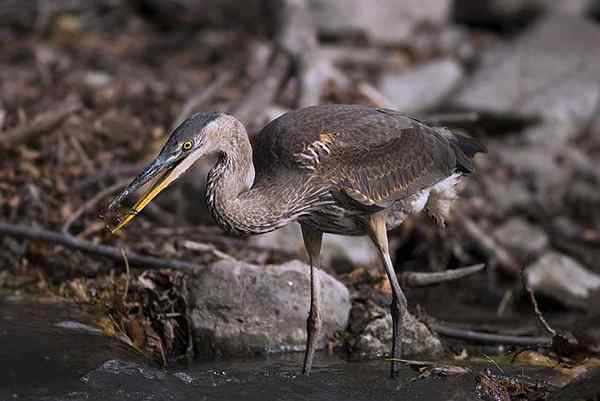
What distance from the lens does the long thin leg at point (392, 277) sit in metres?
6.63

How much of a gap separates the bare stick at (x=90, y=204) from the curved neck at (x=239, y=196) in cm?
229

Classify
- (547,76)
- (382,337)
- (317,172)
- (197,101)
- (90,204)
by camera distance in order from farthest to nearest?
(547,76) → (197,101) → (90,204) → (382,337) → (317,172)

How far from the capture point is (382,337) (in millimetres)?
7191

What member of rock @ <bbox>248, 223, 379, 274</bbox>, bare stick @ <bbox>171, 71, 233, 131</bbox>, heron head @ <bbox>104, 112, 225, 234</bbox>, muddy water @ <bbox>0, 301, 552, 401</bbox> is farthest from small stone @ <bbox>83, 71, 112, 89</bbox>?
heron head @ <bbox>104, 112, 225, 234</bbox>

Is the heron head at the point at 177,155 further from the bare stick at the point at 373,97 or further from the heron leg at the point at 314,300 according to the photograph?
the bare stick at the point at 373,97

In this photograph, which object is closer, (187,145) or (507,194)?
(187,145)

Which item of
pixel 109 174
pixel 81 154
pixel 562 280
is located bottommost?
pixel 562 280

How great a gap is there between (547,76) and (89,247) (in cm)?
669

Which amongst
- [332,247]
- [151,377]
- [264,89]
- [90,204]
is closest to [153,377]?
[151,377]

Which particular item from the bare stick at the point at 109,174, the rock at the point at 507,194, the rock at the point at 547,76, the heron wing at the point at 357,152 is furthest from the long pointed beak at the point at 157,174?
the rock at the point at 547,76

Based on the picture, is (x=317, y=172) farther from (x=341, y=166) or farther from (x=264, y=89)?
(x=264, y=89)

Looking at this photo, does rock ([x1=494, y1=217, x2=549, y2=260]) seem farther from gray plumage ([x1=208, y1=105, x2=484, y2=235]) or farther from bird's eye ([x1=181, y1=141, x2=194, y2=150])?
bird's eye ([x1=181, y1=141, x2=194, y2=150])

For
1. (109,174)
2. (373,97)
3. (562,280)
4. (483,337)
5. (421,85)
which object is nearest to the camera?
(483,337)

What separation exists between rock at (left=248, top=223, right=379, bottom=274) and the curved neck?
8.39ft
